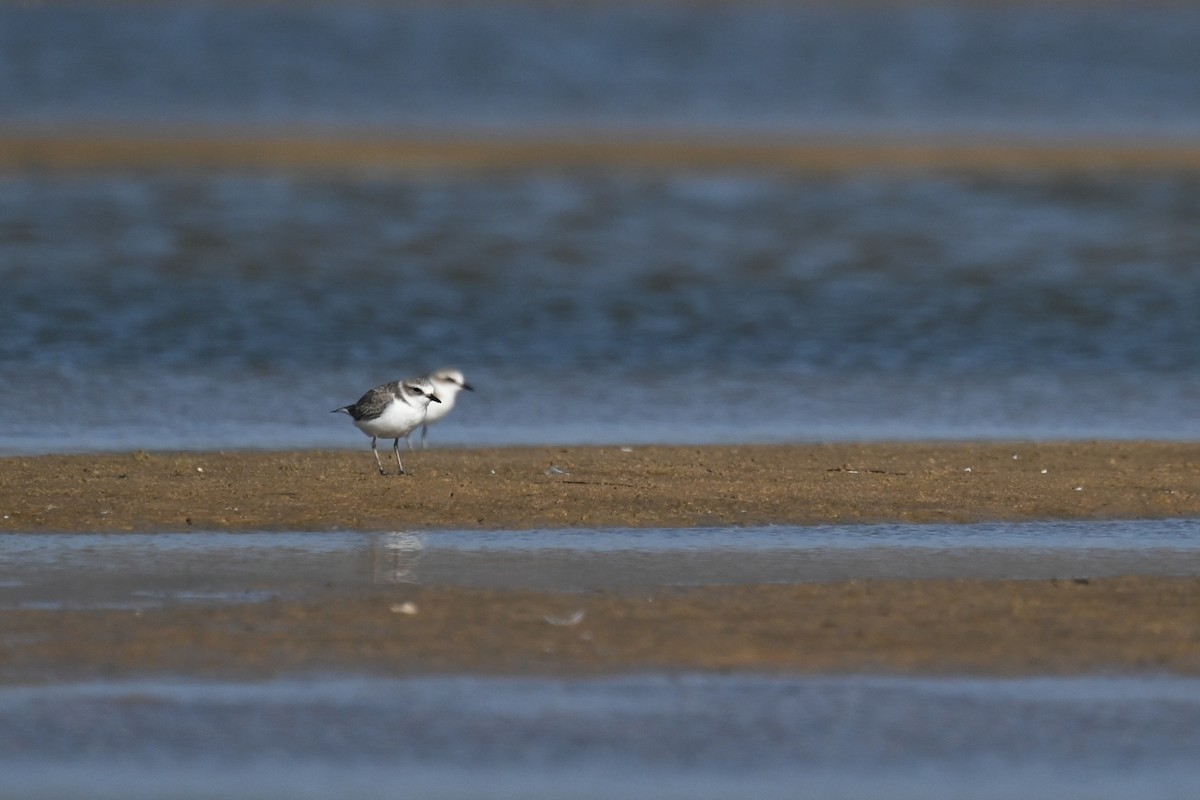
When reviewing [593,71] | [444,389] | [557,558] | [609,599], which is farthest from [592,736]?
[593,71]

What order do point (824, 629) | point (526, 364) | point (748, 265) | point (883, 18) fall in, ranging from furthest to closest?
point (883, 18), point (748, 265), point (526, 364), point (824, 629)

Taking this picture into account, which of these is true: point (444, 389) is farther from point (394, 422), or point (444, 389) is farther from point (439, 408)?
point (394, 422)

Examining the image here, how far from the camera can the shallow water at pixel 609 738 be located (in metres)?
6.93

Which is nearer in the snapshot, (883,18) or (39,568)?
(39,568)

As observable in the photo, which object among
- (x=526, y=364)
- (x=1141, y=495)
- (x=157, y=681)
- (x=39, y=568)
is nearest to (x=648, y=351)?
(x=526, y=364)

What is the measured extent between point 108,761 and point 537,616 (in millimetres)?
2133

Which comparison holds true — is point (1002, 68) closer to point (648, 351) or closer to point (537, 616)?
point (648, 351)

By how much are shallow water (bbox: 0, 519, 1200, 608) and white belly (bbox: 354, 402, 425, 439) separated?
168 centimetres

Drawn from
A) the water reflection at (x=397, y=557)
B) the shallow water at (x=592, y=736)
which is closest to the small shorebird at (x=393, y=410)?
the water reflection at (x=397, y=557)

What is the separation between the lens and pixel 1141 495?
11.5 metres

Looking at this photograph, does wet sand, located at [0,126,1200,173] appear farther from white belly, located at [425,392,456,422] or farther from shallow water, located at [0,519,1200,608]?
shallow water, located at [0,519,1200,608]

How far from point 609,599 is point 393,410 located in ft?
11.1

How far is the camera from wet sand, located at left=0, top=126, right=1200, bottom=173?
32531mm

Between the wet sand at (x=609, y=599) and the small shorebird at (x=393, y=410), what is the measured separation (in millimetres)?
256
